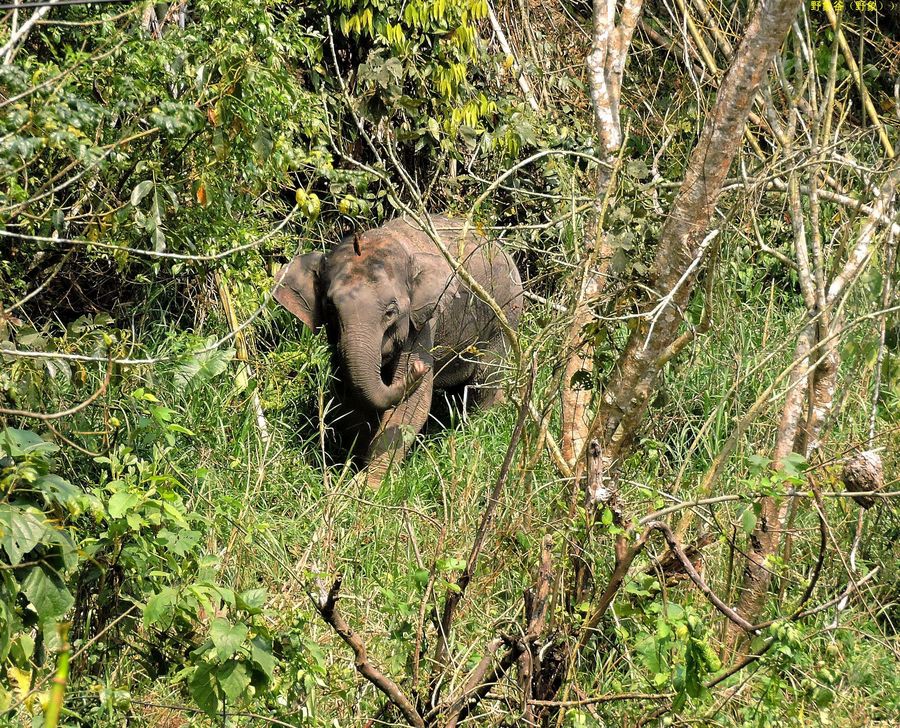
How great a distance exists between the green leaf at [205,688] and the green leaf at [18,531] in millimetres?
523

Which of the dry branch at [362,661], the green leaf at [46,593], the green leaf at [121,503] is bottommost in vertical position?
the dry branch at [362,661]

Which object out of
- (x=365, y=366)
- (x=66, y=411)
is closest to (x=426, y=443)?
(x=365, y=366)

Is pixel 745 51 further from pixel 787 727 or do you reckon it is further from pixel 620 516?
pixel 787 727

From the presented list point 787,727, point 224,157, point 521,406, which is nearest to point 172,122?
point 224,157

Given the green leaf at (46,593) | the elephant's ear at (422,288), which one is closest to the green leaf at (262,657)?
the green leaf at (46,593)

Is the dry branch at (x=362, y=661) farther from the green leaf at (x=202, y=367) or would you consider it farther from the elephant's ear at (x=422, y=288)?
the elephant's ear at (x=422, y=288)

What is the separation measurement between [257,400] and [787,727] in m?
3.19

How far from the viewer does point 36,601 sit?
3135mm

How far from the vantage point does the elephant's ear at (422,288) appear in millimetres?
7273

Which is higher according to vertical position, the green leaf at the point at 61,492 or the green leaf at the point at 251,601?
the green leaf at the point at 61,492

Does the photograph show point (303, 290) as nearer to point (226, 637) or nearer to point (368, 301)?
point (368, 301)

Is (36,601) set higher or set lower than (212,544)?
higher

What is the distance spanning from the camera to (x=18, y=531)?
9.91 ft

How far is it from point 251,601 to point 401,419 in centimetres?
387
